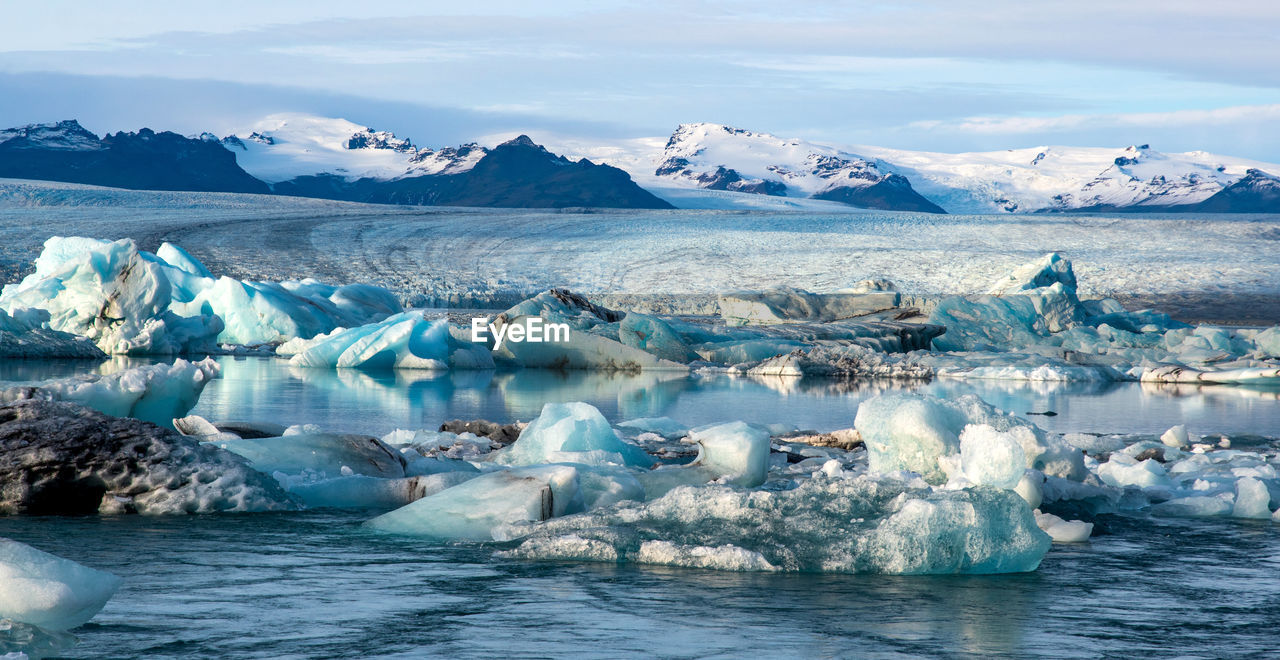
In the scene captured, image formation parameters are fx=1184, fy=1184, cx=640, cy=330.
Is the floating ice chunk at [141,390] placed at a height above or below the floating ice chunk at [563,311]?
above

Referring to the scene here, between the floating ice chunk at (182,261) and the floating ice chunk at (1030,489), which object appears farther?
the floating ice chunk at (182,261)

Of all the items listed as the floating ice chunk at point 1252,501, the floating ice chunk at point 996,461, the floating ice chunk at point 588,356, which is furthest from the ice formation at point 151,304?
the floating ice chunk at point 1252,501

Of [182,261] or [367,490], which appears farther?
[182,261]

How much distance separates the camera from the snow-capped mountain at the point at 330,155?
3187 inches

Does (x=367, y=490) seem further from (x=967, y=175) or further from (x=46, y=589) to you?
(x=967, y=175)

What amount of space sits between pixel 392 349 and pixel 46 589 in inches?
373

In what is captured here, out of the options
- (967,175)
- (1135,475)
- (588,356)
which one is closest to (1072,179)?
(967,175)

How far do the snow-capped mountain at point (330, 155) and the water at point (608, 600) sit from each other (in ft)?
259

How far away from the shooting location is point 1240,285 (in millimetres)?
21797

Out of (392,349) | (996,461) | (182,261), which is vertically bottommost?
(392,349)

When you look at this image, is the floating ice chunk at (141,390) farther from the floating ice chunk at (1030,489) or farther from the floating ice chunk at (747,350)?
the floating ice chunk at (747,350)

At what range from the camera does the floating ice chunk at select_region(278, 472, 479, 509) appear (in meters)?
3.49

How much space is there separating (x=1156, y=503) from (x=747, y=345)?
8.33 meters

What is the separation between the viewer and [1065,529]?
3.15 metres
